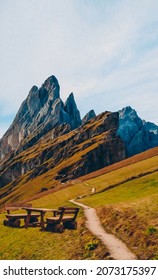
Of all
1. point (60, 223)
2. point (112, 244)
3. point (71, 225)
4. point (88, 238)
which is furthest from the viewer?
point (60, 223)

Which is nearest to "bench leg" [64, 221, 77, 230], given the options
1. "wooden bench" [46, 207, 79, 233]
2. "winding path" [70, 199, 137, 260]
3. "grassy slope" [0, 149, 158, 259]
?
"wooden bench" [46, 207, 79, 233]

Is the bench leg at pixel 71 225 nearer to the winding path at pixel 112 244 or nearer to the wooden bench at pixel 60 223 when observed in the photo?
the wooden bench at pixel 60 223

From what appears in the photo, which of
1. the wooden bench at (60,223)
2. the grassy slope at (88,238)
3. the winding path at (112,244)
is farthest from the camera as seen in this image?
the wooden bench at (60,223)

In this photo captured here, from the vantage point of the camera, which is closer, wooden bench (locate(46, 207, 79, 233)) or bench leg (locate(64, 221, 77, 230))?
wooden bench (locate(46, 207, 79, 233))

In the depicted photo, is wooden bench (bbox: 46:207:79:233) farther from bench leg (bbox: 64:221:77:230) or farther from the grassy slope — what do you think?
the grassy slope

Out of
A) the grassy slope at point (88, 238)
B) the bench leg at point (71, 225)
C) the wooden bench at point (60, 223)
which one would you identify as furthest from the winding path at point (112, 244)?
the wooden bench at point (60, 223)

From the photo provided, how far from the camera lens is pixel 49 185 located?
192 metres

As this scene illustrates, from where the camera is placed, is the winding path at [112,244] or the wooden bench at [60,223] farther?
the wooden bench at [60,223]

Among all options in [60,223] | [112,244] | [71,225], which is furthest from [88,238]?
[60,223]

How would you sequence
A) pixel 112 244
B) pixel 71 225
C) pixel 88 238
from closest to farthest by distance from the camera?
pixel 112 244 → pixel 88 238 → pixel 71 225

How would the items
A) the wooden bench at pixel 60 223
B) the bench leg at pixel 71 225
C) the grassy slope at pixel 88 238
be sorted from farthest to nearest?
the bench leg at pixel 71 225 < the wooden bench at pixel 60 223 < the grassy slope at pixel 88 238

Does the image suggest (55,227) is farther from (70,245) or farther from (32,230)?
(70,245)

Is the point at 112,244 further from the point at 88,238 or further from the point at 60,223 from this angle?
the point at 60,223
